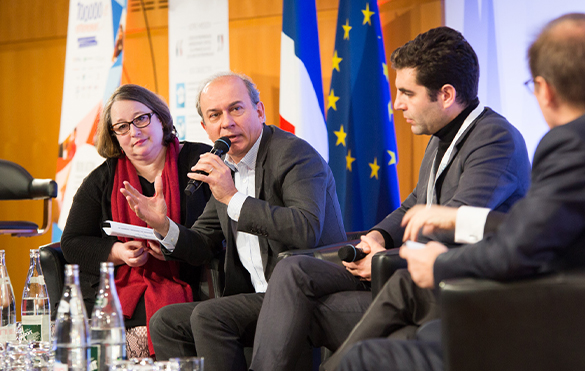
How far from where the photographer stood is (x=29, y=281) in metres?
2.12

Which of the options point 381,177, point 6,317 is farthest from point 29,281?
point 381,177

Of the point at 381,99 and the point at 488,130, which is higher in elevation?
the point at 381,99

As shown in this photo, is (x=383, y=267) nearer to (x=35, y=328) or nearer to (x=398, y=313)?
(x=398, y=313)

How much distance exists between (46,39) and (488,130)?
431 cm

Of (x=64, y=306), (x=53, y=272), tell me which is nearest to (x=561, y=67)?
(x=64, y=306)

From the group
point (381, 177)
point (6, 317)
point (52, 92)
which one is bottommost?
point (6, 317)

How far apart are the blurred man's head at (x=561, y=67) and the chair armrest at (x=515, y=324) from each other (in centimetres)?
Result: 33

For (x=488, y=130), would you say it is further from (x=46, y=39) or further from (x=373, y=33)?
(x=46, y=39)

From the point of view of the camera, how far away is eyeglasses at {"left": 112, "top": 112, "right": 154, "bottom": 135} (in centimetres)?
268

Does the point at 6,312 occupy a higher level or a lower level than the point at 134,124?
lower

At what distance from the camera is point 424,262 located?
1.37 m

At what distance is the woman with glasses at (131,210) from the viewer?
2496 millimetres

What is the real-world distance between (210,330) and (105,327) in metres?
→ 0.67

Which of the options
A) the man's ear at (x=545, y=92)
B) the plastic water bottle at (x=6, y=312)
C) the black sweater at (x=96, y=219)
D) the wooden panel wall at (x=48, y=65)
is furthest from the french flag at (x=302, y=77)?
the man's ear at (x=545, y=92)
